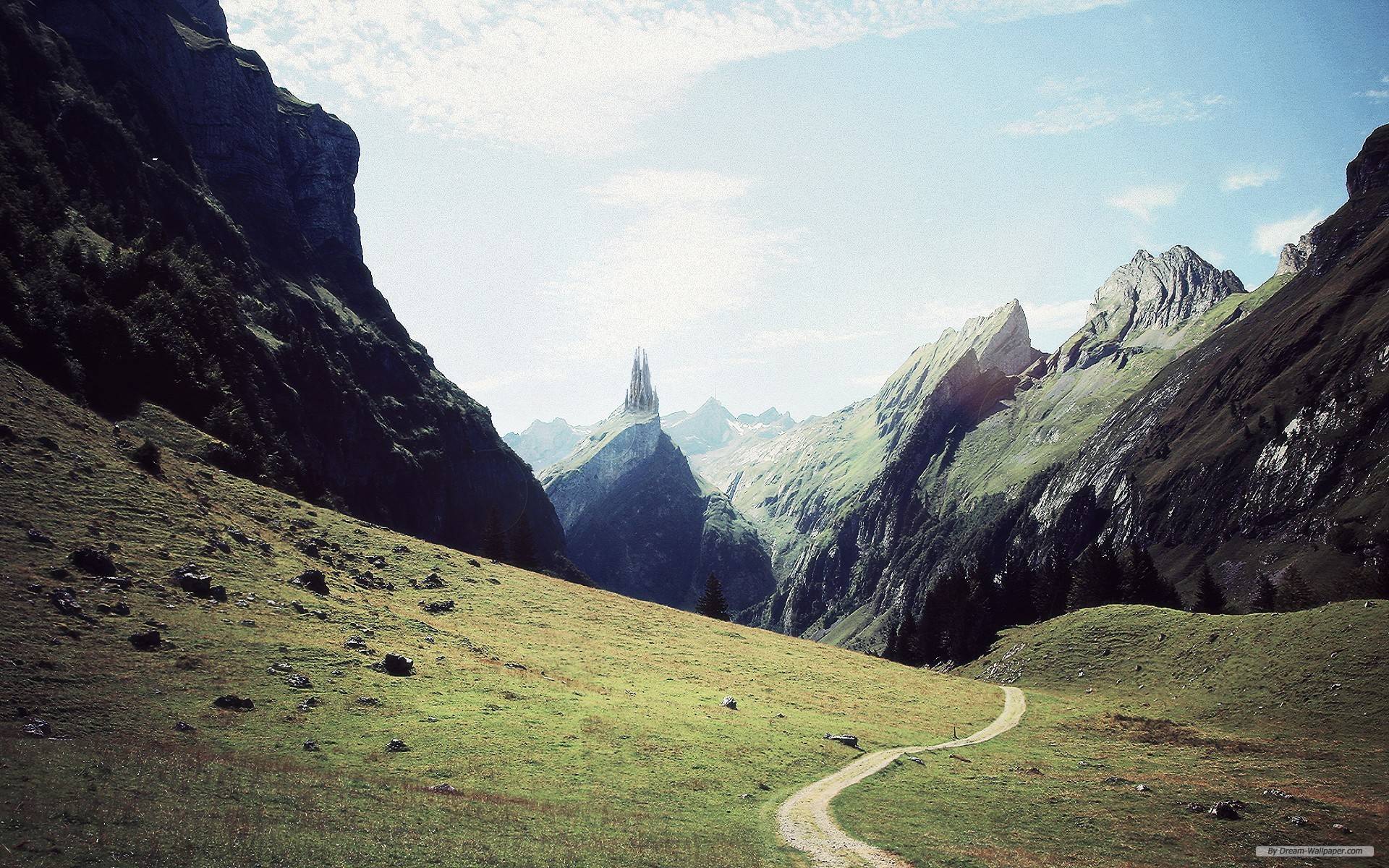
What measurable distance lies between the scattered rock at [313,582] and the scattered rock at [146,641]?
18556 millimetres

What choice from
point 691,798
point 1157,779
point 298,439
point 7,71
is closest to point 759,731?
point 691,798

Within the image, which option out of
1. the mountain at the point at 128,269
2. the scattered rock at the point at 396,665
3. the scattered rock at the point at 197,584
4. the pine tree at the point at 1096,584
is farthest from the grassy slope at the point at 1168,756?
the mountain at the point at 128,269

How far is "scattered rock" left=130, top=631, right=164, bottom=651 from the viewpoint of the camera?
35344 mm

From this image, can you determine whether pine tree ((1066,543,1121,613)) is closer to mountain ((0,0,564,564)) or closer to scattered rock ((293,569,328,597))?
mountain ((0,0,564,564))

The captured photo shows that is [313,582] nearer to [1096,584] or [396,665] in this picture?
[396,665]

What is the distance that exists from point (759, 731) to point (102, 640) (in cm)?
3646

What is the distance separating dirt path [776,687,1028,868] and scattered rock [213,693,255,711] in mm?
25036

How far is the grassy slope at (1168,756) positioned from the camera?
30.1 metres

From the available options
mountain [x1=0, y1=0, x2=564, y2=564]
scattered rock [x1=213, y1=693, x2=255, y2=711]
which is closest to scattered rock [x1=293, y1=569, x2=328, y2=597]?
scattered rock [x1=213, y1=693, x2=255, y2=711]

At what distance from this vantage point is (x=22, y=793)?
2003 cm

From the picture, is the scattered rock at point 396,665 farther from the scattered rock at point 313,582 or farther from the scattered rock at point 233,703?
the scattered rock at point 313,582

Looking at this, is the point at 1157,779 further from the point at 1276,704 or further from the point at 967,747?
the point at 1276,704

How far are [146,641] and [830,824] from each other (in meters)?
34.8

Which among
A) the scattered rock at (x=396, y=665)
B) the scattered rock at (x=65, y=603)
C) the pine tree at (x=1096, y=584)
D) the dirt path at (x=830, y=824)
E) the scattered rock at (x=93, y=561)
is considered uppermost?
the pine tree at (x=1096, y=584)
